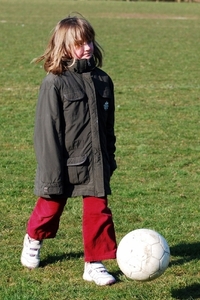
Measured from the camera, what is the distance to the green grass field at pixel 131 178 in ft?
15.5

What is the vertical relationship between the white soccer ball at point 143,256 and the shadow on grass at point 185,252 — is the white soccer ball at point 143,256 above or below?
above

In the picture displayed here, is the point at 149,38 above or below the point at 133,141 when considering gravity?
below

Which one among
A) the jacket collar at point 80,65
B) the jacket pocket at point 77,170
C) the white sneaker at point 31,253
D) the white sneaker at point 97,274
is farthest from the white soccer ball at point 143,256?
the jacket collar at point 80,65

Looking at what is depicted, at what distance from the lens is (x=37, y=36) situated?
24.0m

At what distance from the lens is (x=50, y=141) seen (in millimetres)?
4562

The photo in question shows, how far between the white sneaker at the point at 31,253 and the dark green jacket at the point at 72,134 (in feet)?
1.51

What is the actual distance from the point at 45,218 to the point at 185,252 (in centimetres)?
120

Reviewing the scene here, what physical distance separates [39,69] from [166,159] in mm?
7880

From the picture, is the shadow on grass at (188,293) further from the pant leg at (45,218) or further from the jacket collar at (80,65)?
the jacket collar at (80,65)

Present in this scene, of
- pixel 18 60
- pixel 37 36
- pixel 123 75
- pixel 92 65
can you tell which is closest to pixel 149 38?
pixel 37 36

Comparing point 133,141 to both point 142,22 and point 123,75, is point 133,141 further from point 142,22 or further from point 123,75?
point 142,22

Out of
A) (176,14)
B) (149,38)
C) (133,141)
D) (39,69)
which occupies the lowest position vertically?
(176,14)

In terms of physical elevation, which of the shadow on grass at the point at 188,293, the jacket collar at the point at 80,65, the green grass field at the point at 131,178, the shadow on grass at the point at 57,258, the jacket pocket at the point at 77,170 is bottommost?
the green grass field at the point at 131,178

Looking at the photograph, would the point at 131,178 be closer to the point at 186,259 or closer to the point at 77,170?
the point at 186,259
